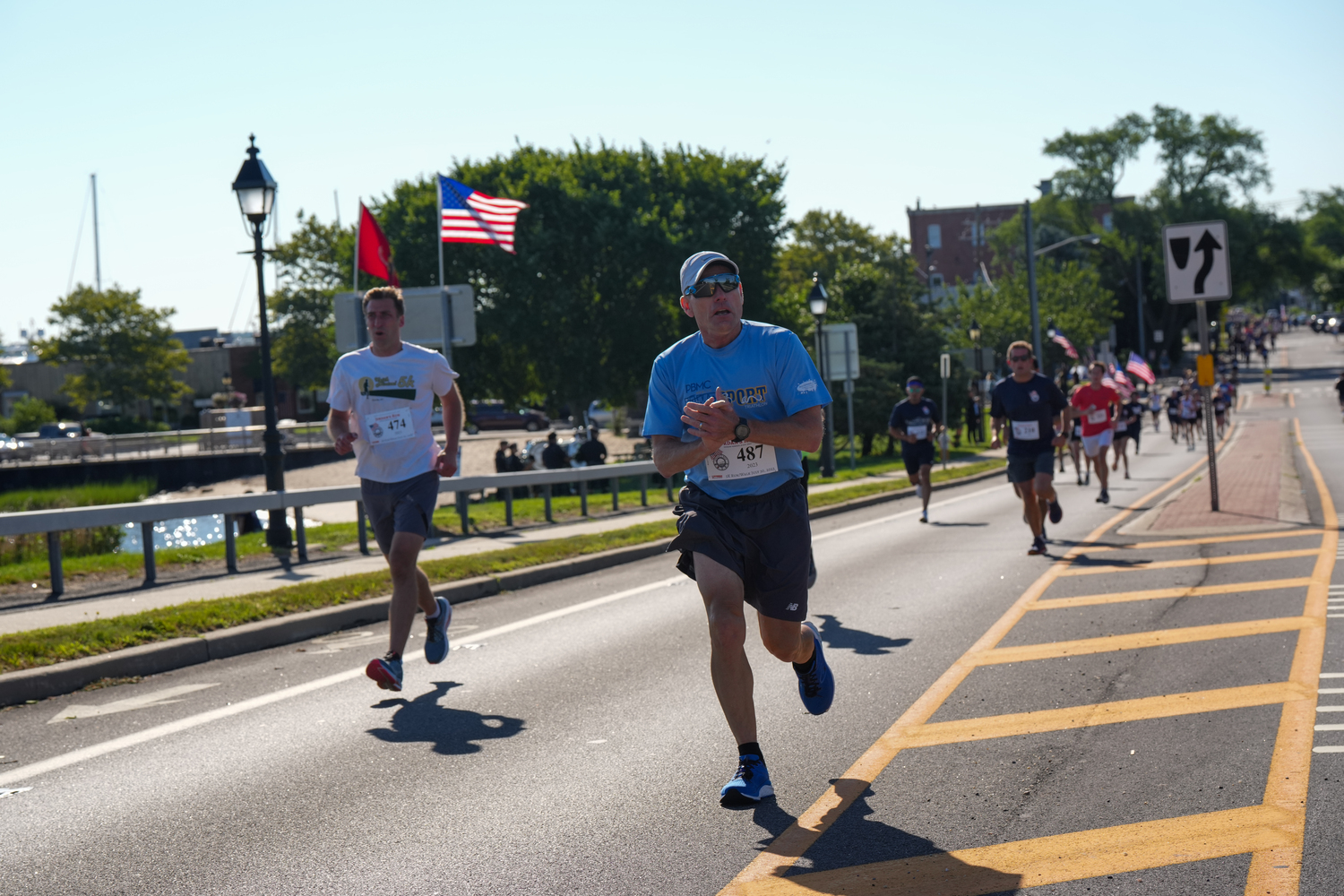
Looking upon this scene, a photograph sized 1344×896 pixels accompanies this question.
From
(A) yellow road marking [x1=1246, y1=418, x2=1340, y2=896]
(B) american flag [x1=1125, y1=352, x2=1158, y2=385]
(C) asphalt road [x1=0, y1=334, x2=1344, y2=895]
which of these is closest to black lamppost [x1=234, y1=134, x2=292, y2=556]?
(C) asphalt road [x1=0, y1=334, x2=1344, y2=895]

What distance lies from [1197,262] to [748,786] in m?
11.3

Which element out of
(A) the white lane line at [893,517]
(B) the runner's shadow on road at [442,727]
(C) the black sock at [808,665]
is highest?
(C) the black sock at [808,665]

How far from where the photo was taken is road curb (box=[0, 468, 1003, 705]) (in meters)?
7.57

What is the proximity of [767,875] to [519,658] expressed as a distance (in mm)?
4351

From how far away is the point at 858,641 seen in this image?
27.2 ft

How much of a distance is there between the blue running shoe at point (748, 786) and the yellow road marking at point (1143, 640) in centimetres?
288

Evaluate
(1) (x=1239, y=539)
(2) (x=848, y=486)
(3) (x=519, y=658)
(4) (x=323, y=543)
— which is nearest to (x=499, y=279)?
(2) (x=848, y=486)

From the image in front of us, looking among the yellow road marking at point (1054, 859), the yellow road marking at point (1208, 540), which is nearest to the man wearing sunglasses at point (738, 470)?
the yellow road marking at point (1054, 859)

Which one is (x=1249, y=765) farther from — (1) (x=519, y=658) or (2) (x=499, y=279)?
(2) (x=499, y=279)

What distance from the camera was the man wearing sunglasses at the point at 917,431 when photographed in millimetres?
17047

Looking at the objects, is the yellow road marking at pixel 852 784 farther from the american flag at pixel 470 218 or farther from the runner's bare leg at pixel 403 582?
the american flag at pixel 470 218

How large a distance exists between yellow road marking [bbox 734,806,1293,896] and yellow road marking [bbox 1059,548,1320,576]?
6.87 m

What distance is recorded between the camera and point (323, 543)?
15992 mm

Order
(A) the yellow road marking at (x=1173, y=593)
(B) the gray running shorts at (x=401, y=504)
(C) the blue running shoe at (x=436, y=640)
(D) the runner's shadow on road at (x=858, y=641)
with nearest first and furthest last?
(B) the gray running shorts at (x=401, y=504) → (C) the blue running shoe at (x=436, y=640) → (D) the runner's shadow on road at (x=858, y=641) → (A) the yellow road marking at (x=1173, y=593)
